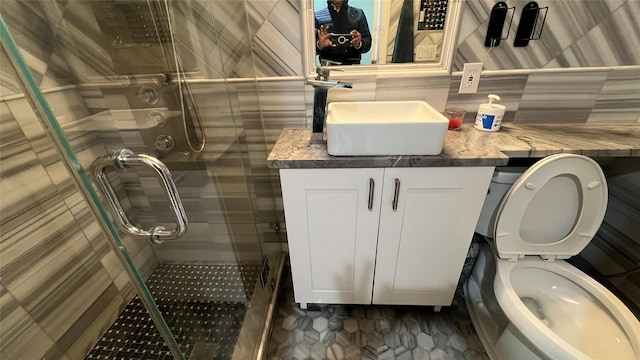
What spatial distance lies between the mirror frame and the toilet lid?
0.57 meters

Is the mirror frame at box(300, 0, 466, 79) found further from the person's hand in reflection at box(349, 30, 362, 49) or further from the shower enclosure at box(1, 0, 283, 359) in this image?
the shower enclosure at box(1, 0, 283, 359)

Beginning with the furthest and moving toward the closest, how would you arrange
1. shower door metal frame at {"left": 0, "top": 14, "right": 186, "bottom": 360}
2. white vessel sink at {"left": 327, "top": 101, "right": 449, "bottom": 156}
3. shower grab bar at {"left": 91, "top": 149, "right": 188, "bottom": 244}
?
white vessel sink at {"left": 327, "top": 101, "right": 449, "bottom": 156}, shower grab bar at {"left": 91, "top": 149, "right": 188, "bottom": 244}, shower door metal frame at {"left": 0, "top": 14, "right": 186, "bottom": 360}

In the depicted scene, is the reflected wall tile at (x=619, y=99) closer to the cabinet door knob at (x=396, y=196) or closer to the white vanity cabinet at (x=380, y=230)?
the white vanity cabinet at (x=380, y=230)

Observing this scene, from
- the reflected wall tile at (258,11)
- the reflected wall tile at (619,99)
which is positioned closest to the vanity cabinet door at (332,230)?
the reflected wall tile at (258,11)

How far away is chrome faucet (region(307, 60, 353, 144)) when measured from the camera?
3.20 ft

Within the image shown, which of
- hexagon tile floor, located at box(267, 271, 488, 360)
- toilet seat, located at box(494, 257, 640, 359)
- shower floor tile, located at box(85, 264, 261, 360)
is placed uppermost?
toilet seat, located at box(494, 257, 640, 359)

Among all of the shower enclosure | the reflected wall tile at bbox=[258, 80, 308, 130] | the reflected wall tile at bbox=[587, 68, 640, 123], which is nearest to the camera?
the shower enclosure

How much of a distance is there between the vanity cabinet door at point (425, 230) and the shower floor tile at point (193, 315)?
66 centimetres

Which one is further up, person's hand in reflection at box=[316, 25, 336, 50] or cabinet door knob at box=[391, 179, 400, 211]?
person's hand in reflection at box=[316, 25, 336, 50]

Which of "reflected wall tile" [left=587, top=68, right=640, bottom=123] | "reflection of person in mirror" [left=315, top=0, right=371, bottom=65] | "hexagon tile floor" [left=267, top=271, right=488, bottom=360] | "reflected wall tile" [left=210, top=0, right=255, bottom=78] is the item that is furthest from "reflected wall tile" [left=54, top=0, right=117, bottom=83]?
"reflected wall tile" [left=587, top=68, right=640, bottom=123]

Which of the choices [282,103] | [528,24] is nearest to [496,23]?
[528,24]

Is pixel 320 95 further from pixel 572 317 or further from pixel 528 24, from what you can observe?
pixel 572 317

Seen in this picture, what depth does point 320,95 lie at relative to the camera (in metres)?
1.02

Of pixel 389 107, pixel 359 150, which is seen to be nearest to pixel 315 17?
pixel 389 107
